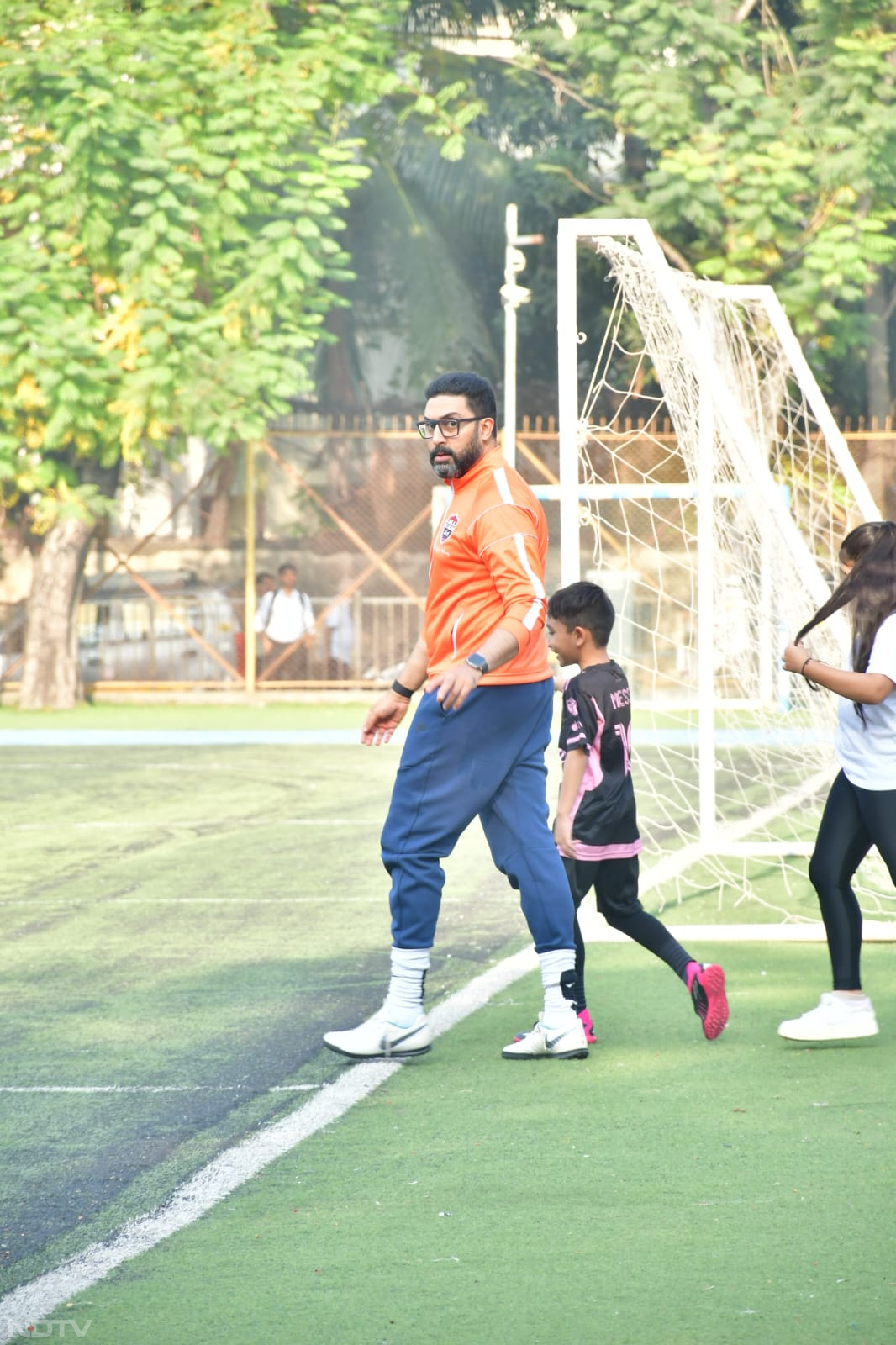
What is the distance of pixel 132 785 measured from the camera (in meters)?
13.3

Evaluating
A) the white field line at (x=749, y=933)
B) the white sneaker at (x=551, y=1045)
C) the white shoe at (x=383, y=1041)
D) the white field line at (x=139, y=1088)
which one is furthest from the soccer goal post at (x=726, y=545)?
the white field line at (x=139, y=1088)

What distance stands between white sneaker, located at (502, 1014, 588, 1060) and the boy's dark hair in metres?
1.18

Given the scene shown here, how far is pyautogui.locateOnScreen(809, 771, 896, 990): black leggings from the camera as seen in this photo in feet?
18.0

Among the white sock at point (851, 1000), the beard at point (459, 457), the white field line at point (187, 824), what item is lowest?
the white field line at point (187, 824)

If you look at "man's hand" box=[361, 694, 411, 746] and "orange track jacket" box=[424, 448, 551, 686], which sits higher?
"orange track jacket" box=[424, 448, 551, 686]

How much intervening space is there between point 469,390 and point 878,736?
5.23ft

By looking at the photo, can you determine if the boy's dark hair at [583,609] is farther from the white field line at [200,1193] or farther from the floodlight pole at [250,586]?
the floodlight pole at [250,586]

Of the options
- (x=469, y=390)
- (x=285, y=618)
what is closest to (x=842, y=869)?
(x=469, y=390)

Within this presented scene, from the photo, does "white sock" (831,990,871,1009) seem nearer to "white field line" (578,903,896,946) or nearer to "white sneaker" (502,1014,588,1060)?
"white sneaker" (502,1014,588,1060)

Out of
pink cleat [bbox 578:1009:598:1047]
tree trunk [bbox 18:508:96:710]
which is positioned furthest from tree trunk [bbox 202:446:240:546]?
pink cleat [bbox 578:1009:598:1047]

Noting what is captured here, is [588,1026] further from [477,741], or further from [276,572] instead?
[276,572]

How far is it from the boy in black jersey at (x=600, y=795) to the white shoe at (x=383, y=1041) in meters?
0.52

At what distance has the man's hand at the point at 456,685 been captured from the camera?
4844 mm

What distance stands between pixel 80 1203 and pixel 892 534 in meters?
3.02
